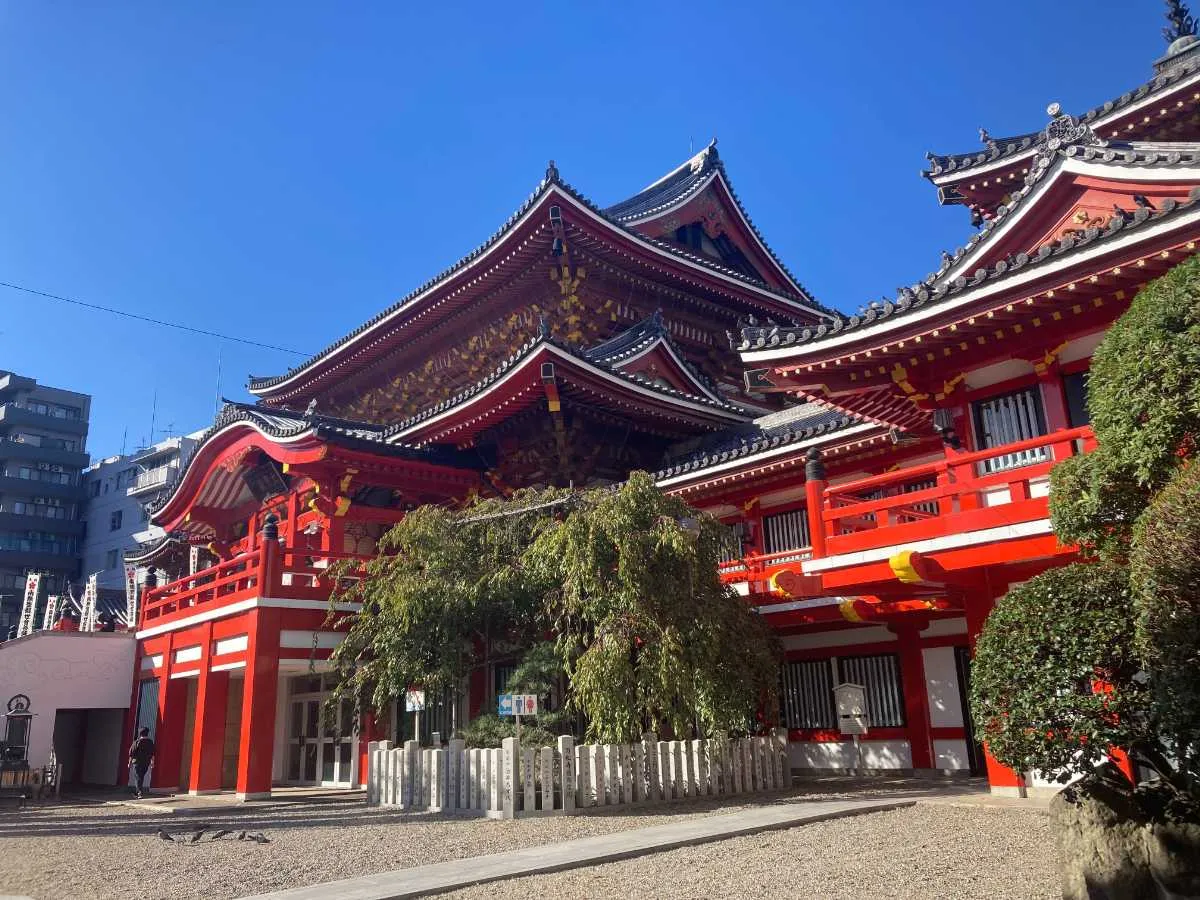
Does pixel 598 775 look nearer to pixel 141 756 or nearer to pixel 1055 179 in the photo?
pixel 1055 179

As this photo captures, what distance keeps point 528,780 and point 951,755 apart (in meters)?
7.08

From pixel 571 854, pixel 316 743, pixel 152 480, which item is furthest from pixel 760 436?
pixel 152 480

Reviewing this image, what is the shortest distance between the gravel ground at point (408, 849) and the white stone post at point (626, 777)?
20.3 inches

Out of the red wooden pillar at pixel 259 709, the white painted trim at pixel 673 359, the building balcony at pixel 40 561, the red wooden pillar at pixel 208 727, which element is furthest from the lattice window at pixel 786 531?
the building balcony at pixel 40 561

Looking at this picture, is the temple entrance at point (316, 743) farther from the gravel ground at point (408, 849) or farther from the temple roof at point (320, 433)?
the gravel ground at point (408, 849)

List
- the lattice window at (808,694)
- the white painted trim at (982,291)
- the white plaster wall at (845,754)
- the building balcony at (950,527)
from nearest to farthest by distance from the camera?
the white painted trim at (982,291)
the building balcony at (950,527)
the white plaster wall at (845,754)
the lattice window at (808,694)

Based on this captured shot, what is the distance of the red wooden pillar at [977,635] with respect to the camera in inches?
434

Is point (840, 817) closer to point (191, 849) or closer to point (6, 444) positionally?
point (191, 849)

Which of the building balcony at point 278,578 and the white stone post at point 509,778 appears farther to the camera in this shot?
the building balcony at point 278,578

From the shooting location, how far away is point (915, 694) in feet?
49.4

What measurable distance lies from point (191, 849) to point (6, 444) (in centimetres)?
6616

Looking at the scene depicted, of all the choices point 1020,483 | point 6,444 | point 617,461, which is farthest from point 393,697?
point 6,444

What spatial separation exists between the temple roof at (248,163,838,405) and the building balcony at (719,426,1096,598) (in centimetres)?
618

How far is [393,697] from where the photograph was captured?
1388 centimetres
